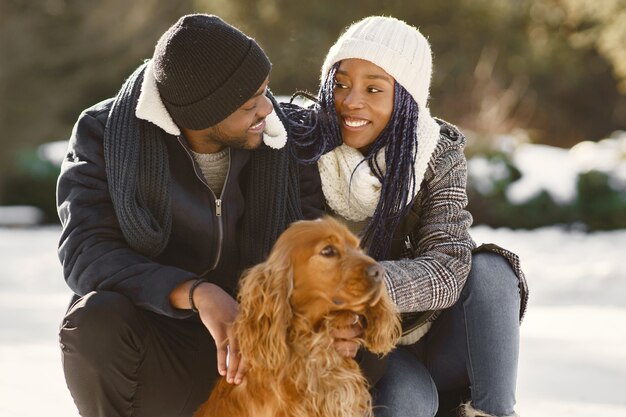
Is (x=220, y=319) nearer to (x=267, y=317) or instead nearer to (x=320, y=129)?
(x=267, y=317)

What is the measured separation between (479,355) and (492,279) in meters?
0.27

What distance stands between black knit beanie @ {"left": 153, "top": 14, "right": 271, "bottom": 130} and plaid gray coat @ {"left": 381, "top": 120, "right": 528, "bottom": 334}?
0.76m

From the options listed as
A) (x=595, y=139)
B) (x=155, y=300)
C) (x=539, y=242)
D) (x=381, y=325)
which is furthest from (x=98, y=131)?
(x=595, y=139)

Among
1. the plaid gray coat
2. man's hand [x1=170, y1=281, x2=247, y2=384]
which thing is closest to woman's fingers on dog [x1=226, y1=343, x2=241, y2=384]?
man's hand [x1=170, y1=281, x2=247, y2=384]

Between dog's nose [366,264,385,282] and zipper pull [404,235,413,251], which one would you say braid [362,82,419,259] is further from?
dog's nose [366,264,385,282]

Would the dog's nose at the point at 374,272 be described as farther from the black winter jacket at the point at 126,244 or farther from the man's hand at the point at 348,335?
the black winter jacket at the point at 126,244

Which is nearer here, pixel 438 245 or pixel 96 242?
pixel 96 242

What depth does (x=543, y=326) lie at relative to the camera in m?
7.41

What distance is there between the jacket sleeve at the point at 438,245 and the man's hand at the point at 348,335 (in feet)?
0.65

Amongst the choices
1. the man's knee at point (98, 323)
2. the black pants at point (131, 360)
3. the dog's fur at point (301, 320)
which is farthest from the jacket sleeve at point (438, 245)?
the man's knee at point (98, 323)

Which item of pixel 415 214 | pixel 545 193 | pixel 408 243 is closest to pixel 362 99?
pixel 415 214

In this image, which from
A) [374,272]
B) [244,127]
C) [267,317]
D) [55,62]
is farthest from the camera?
[55,62]

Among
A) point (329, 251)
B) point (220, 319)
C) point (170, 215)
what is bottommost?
point (220, 319)

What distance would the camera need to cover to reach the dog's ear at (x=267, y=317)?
2.75m
